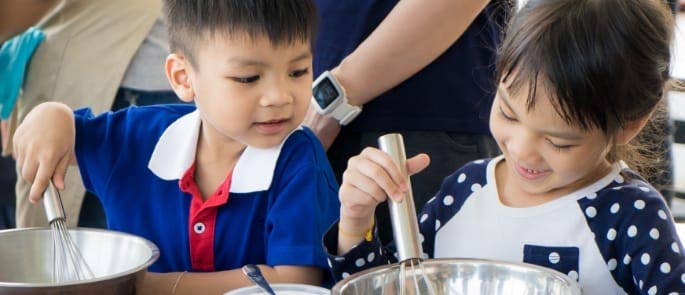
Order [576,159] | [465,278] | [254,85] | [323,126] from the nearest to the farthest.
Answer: [465,278], [576,159], [254,85], [323,126]

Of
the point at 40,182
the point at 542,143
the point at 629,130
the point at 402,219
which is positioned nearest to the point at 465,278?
the point at 402,219

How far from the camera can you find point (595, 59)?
3.67ft

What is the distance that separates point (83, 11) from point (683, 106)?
7.44ft

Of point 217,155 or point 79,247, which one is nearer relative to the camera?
point 79,247

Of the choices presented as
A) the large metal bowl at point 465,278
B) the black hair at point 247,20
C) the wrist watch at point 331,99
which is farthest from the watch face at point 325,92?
the large metal bowl at point 465,278

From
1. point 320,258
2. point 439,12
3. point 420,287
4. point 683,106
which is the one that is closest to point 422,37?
point 439,12

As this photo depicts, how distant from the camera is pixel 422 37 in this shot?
4.64ft

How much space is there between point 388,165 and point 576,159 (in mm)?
213

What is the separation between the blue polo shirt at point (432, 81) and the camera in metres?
1.45

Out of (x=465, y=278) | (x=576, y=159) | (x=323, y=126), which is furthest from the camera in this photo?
(x=323, y=126)

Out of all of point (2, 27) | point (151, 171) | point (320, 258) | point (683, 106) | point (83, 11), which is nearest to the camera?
point (320, 258)

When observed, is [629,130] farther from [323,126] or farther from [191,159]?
[191,159]

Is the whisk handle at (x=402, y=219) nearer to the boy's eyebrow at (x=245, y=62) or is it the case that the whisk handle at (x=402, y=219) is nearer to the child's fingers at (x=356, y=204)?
the child's fingers at (x=356, y=204)

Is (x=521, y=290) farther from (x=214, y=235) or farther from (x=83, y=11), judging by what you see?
(x=83, y=11)
